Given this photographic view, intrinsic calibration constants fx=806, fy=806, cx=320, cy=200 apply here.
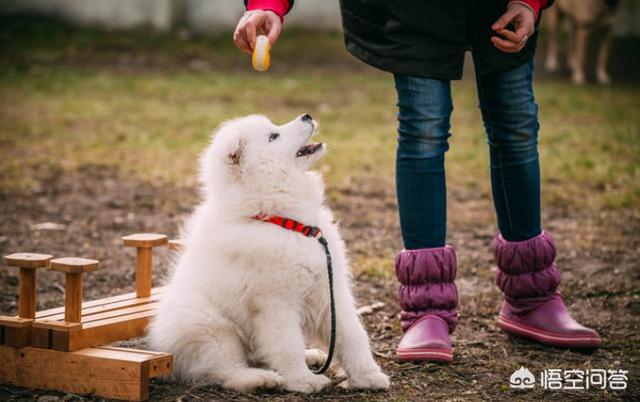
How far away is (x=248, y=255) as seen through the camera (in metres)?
2.61

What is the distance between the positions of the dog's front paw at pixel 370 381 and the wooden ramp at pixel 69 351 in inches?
23.8

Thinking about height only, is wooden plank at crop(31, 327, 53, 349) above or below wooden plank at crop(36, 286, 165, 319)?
below

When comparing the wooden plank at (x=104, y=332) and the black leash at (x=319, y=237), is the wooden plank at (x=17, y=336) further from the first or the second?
the black leash at (x=319, y=237)

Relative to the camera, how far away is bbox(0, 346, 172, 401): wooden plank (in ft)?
8.20

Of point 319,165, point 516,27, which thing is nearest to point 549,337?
point 516,27

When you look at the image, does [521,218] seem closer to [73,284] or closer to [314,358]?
[314,358]

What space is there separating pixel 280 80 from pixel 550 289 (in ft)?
29.5

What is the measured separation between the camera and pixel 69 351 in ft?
8.51

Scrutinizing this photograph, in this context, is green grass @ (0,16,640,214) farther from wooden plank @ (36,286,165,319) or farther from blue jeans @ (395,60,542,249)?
wooden plank @ (36,286,165,319)

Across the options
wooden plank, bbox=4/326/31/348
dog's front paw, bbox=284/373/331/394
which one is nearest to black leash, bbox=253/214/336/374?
dog's front paw, bbox=284/373/331/394

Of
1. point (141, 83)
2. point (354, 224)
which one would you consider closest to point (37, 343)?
point (354, 224)

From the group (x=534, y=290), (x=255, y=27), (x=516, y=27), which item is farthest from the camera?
(x=534, y=290)

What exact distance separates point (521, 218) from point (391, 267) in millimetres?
1196

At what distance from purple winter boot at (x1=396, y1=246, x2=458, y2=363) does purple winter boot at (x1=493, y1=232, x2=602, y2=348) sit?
32 centimetres
